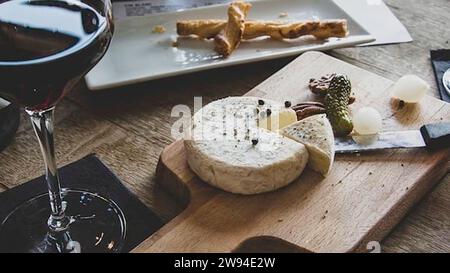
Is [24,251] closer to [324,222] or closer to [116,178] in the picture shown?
[116,178]

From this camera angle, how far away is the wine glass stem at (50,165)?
69 centimetres

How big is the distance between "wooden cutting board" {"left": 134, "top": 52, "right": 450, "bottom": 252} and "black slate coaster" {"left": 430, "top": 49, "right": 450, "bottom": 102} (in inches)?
4.2

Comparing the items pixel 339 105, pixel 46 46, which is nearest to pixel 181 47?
pixel 339 105

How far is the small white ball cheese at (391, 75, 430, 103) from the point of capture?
88cm

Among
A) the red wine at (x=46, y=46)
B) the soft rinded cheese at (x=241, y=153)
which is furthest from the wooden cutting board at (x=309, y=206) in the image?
the red wine at (x=46, y=46)

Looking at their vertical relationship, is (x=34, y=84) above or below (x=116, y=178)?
above

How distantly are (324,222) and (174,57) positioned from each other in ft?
1.32

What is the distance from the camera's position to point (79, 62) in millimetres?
622

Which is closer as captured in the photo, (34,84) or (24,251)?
(34,84)

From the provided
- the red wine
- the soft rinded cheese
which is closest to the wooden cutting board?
the soft rinded cheese

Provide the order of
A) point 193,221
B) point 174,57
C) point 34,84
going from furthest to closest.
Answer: point 174,57, point 193,221, point 34,84

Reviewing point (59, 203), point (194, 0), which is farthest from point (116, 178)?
point (194, 0)

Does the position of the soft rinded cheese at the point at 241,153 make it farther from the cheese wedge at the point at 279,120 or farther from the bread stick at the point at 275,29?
the bread stick at the point at 275,29

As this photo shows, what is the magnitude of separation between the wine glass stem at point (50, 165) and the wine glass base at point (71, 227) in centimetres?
1
